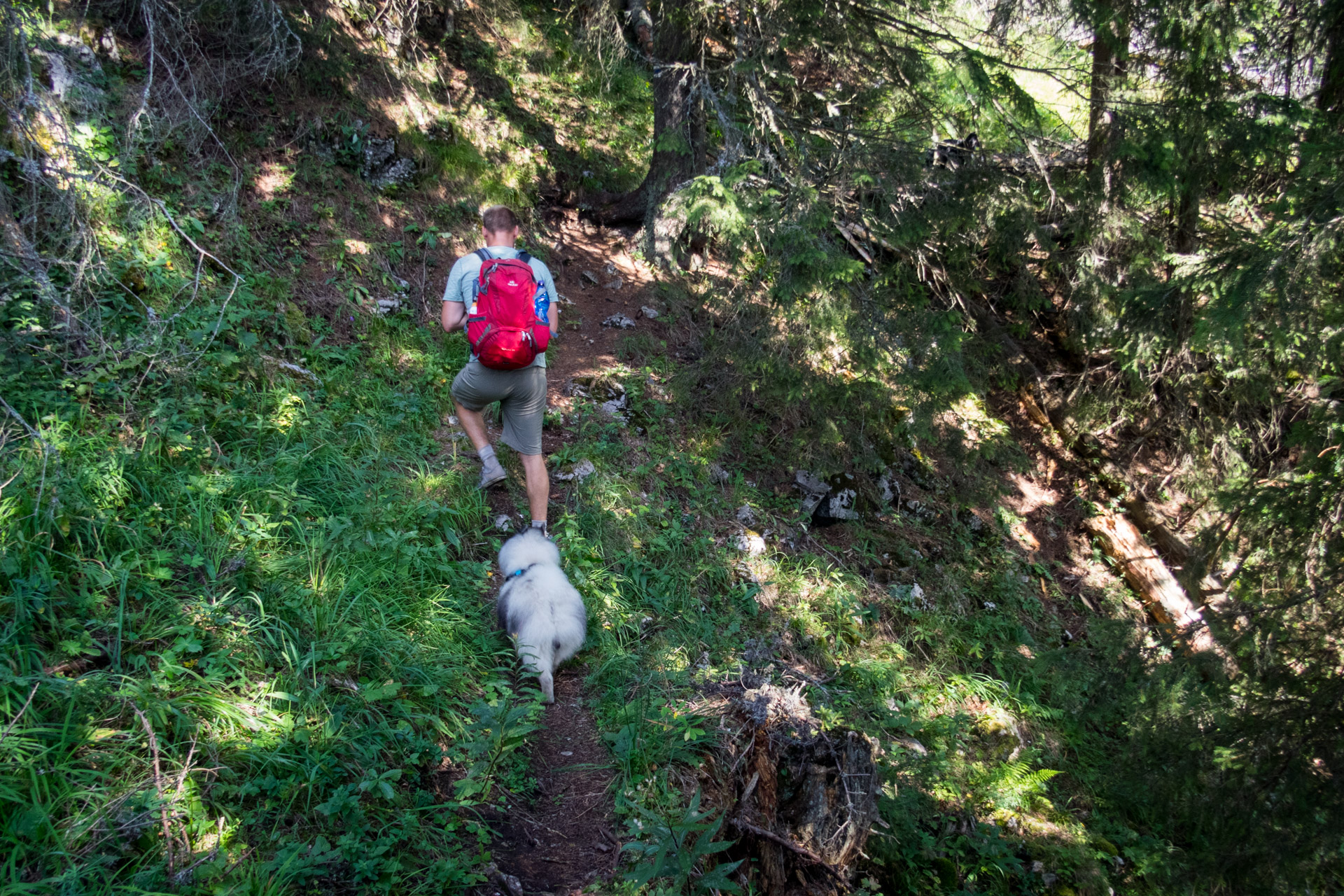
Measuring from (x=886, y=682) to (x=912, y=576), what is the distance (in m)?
1.87

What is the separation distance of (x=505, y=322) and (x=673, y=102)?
16.1ft

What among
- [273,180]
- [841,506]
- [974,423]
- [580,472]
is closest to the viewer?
[580,472]

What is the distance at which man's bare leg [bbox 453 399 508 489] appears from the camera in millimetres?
4898

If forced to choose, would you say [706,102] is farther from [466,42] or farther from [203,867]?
[203,867]

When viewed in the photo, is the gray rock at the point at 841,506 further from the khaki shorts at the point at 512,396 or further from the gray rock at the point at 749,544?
the khaki shorts at the point at 512,396

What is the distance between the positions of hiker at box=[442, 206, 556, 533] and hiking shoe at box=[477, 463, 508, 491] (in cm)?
49

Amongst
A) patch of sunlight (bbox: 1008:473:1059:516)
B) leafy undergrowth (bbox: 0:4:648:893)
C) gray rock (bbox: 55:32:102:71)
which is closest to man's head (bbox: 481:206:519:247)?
leafy undergrowth (bbox: 0:4:648:893)

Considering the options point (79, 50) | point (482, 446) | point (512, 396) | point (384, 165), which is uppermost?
point (79, 50)

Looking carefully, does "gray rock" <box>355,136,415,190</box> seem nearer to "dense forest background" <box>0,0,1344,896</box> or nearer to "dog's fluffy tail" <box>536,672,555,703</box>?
"dense forest background" <box>0,0,1344,896</box>

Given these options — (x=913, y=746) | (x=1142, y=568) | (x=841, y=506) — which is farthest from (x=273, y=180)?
(x=1142, y=568)

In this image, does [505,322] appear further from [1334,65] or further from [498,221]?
[1334,65]

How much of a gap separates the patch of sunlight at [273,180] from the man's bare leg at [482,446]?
3036 mm

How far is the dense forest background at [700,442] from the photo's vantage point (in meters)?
2.87

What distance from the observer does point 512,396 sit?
4668mm
